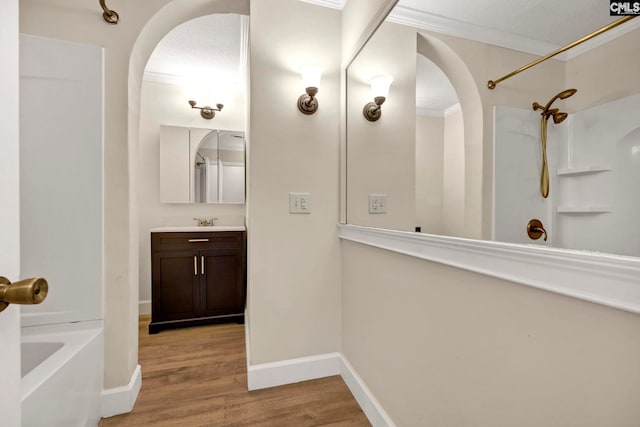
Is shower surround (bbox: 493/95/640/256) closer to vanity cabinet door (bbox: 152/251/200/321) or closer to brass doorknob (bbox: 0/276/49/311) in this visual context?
brass doorknob (bbox: 0/276/49/311)

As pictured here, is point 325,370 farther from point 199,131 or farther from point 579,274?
point 199,131

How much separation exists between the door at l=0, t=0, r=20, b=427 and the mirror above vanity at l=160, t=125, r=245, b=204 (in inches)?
99.3

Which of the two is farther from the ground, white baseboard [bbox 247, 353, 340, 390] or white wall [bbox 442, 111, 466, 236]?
white wall [bbox 442, 111, 466, 236]

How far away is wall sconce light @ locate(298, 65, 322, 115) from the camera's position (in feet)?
5.40

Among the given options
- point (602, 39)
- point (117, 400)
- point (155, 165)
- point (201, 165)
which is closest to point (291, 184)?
point (602, 39)

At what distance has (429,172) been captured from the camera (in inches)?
40.8

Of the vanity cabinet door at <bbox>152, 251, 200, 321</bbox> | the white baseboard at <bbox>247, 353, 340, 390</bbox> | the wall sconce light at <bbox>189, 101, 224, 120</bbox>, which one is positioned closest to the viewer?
the white baseboard at <bbox>247, 353, 340, 390</bbox>

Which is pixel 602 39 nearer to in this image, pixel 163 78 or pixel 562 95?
pixel 562 95

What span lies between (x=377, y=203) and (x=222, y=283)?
190 cm

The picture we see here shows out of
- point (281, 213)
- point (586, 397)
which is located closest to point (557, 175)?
point (586, 397)

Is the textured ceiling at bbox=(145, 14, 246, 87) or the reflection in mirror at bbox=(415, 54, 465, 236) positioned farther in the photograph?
the textured ceiling at bbox=(145, 14, 246, 87)

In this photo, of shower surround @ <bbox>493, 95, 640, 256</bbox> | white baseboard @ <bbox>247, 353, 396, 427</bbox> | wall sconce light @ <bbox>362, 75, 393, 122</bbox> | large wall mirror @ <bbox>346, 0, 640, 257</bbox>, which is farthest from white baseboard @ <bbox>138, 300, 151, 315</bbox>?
shower surround @ <bbox>493, 95, 640, 256</bbox>

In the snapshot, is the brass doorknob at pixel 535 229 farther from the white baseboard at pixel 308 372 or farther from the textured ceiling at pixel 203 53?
the textured ceiling at pixel 203 53

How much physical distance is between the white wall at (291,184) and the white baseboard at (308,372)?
Answer: 0.05m
